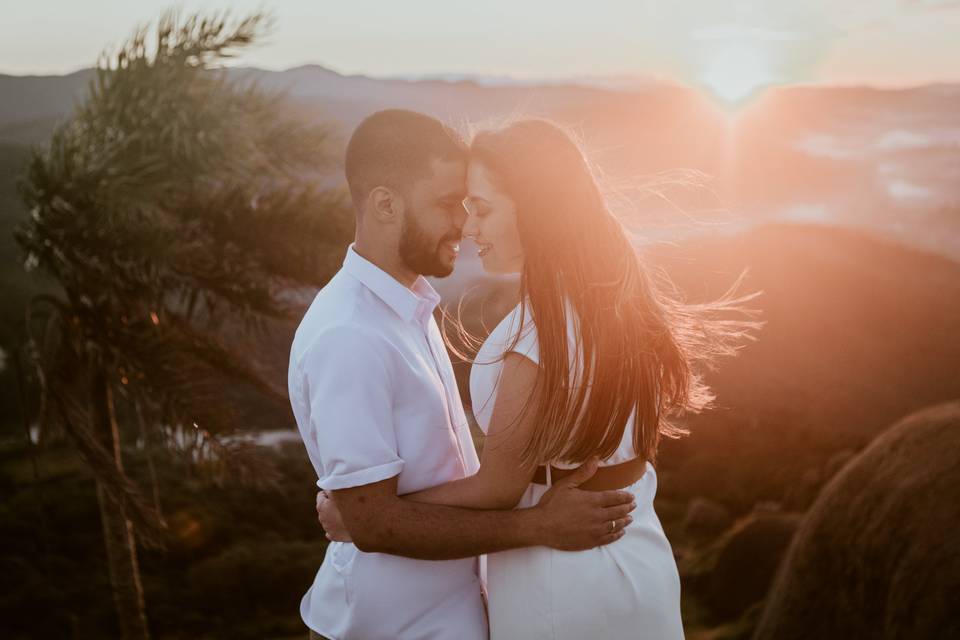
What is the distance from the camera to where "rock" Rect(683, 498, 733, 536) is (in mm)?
11234

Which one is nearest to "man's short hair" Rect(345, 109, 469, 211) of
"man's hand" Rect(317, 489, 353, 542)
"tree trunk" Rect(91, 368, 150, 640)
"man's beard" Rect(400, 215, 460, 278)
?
"man's beard" Rect(400, 215, 460, 278)

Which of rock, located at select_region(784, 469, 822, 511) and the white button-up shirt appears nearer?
the white button-up shirt

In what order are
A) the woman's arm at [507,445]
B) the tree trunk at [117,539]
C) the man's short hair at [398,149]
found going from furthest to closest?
the tree trunk at [117,539] → the man's short hair at [398,149] → the woman's arm at [507,445]

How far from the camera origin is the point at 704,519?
1129 cm

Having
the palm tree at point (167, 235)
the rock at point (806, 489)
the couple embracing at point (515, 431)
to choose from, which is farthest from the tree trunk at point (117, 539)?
the rock at point (806, 489)

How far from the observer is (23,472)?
446 inches

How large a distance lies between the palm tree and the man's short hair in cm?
397

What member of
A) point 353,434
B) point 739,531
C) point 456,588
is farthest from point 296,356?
point 739,531

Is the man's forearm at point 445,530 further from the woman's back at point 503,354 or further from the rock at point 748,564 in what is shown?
the rock at point 748,564

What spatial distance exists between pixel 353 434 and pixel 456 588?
65 centimetres

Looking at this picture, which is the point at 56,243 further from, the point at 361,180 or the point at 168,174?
the point at 361,180

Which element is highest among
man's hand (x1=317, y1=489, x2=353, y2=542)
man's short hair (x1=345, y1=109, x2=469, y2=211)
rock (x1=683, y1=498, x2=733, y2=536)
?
man's short hair (x1=345, y1=109, x2=469, y2=211)

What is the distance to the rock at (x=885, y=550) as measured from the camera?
4.16 meters

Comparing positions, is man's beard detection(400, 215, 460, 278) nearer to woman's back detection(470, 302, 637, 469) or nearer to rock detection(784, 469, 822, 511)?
woman's back detection(470, 302, 637, 469)
